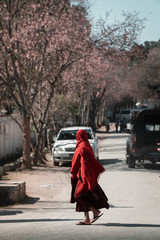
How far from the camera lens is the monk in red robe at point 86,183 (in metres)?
8.30

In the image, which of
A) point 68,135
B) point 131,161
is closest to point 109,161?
point 68,135

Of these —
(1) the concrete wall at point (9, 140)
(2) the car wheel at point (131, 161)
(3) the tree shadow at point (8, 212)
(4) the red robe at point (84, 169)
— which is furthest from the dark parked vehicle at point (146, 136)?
(4) the red robe at point (84, 169)

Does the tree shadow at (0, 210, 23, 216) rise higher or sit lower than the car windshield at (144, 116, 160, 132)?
lower

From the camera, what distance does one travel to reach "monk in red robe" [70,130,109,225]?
27.2ft

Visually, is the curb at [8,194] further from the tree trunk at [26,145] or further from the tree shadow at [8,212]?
the tree trunk at [26,145]

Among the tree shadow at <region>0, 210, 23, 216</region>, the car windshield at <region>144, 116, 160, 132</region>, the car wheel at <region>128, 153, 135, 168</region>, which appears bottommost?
the tree shadow at <region>0, 210, 23, 216</region>

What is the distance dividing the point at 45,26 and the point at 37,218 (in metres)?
12.0

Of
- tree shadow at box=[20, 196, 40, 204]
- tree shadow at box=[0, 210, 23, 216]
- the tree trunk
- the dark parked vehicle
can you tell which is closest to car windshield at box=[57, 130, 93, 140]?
the tree trunk

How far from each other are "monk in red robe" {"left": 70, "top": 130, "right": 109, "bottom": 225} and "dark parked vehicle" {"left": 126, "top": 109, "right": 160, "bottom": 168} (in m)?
10.3

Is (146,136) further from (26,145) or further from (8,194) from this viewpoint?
(8,194)

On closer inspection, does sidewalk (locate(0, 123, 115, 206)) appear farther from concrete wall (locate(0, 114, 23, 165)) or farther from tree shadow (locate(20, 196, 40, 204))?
concrete wall (locate(0, 114, 23, 165))

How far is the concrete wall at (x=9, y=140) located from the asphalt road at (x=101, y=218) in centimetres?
893

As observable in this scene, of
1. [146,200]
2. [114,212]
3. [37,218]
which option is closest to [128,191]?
[146,200]

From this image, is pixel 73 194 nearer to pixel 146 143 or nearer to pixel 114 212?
pixel 114 212
